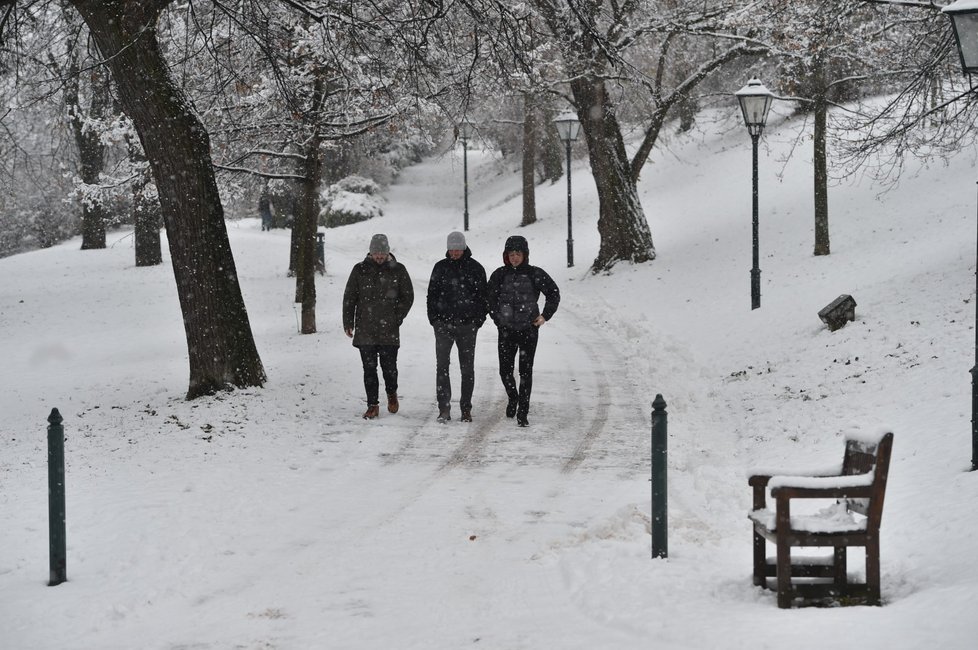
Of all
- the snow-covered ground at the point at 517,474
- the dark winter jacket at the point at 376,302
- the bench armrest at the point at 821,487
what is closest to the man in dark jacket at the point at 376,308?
the dark winter jacket at the point at 376,302

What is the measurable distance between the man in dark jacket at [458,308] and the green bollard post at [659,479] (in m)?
4.77

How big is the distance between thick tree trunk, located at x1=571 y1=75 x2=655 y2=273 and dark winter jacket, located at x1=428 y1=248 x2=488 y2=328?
12.4m

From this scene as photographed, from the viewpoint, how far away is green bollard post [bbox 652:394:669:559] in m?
6.03

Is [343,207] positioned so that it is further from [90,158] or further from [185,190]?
[185,190]

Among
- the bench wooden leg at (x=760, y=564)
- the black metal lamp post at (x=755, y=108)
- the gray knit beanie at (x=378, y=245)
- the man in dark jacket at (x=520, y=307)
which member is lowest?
the bench wooden leg at (x=760, y=564)

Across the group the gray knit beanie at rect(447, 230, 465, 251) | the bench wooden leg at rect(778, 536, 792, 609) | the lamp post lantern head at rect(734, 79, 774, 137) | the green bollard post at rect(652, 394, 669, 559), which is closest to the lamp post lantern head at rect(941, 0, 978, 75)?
the green bollard post at rect(652, 394, 669, 559)

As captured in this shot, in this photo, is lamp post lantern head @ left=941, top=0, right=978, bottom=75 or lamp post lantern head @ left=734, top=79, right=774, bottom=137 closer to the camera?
lamp post lantern head @ left=941, top=0, right=978, bottom=75

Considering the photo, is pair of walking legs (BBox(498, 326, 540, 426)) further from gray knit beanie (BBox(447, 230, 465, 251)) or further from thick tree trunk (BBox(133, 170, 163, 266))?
thick tree trunk (BBox(133, 170, 163, 266))

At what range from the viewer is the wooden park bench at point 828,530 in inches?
203

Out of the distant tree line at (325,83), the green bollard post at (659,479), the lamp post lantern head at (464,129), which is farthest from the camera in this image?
the lamp post lantern head at (464,129)

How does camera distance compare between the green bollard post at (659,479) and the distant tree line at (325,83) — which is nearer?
the green bollard post at (659,479)

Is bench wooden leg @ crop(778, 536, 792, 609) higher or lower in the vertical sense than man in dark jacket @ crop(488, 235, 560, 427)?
lower

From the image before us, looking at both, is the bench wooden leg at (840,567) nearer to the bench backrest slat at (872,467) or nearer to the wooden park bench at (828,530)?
the wooden park bench at (828,530)

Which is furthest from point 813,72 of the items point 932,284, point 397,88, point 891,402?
point 891,402
